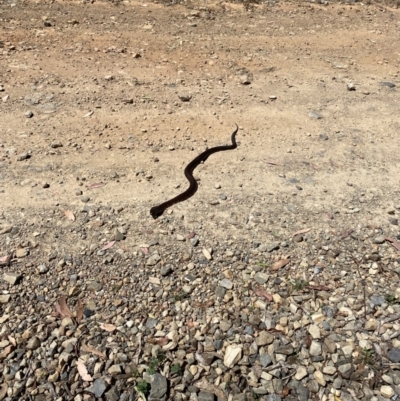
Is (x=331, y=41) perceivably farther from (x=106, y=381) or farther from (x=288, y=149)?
(x=106, y=381)

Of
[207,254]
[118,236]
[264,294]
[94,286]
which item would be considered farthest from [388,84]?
[94,286]

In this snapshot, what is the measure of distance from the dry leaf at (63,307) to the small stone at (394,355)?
101 inches

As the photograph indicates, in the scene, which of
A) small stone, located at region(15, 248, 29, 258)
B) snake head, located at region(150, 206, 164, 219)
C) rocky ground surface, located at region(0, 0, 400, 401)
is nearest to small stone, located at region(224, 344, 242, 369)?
rocky ground surface, located at region(0, 0, 400, 401)

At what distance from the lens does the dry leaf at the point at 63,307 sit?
374cm

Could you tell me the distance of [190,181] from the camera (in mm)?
5148

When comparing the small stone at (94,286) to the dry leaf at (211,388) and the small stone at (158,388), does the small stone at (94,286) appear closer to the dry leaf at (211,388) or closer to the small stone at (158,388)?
the small stone at (158,388)

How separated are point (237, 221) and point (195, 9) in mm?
6735

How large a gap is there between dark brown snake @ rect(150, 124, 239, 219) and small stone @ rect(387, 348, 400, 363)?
249 cm

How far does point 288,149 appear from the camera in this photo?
19.1ft

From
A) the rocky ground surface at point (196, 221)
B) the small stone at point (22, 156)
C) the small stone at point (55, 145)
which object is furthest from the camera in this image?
the small stone at point (55, 145)

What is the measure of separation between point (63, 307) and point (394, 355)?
8.84 ft

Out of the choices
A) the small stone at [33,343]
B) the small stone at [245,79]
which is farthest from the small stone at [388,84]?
the small stone at [33,343]

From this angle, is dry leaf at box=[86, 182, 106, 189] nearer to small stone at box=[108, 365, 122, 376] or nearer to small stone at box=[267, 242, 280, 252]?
small stone at box=[267, 242, 280, 252]

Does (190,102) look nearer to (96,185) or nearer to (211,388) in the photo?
(96,185)
